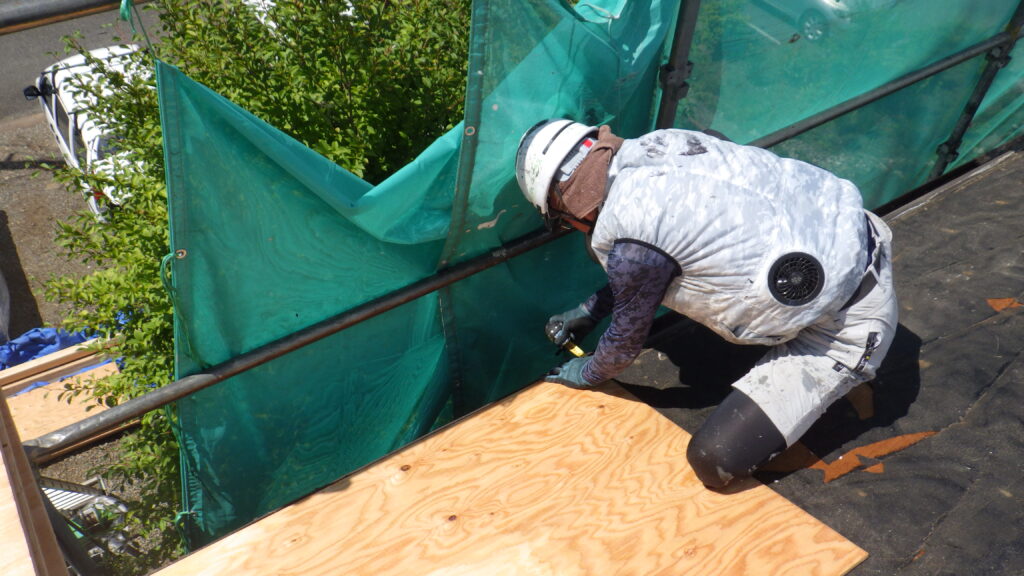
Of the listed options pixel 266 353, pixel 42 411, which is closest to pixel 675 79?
pixel 266 353

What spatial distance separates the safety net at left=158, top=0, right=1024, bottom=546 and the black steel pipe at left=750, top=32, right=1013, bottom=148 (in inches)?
2.0

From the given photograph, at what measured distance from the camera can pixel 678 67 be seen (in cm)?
301

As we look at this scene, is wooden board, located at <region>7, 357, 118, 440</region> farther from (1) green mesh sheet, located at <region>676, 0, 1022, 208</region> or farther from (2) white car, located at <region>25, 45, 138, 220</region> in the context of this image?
(1) green mesh sheet, located at <region>676, 0, 1022, 208</region>

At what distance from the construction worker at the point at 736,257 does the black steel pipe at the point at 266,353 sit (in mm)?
365

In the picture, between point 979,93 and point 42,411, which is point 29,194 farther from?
point 979,93

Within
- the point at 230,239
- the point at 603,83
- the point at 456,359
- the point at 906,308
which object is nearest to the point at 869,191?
the point at 906,308

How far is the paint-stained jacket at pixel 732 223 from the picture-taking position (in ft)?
7.97

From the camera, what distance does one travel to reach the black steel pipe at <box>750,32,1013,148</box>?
12.2 feet

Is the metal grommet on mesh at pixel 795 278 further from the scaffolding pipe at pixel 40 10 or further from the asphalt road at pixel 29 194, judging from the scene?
the asphalt road at pixel 29 194

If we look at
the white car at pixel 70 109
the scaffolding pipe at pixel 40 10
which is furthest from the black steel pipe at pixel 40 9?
the white car at pixel 70 109

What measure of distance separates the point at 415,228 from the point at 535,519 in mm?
1119

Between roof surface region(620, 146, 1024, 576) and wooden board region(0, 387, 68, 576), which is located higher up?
wooden board region(0, 387, 68, 576)

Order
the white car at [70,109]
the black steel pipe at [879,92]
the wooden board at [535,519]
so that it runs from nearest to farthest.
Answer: the wooden board at [535,519], the black steel pipe at [879,92], the white car at [70,109]

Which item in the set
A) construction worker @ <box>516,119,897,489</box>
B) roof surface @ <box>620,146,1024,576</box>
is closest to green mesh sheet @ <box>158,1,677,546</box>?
construction worker @ <box>516,119,897,489</box>
